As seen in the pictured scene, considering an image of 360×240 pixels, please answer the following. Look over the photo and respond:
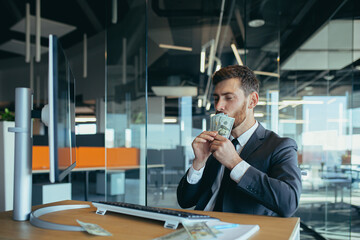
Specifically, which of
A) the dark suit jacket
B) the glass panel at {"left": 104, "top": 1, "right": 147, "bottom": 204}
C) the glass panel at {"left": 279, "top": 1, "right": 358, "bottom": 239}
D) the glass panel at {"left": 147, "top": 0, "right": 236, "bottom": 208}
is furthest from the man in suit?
the glass panel at {"left": 279, "top": 1, "right": 358, "bottom": 239}

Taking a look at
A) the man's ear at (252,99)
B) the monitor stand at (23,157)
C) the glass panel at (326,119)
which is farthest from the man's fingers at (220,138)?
the glass panel at (326,119)

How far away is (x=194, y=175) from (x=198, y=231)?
2.00 feet

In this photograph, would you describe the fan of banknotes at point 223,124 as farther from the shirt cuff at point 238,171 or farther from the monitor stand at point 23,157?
the monitor stand at point 23,157

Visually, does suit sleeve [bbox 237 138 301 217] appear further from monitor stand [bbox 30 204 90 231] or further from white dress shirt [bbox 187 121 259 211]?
monitor stand [bbox 30 204 90 231]

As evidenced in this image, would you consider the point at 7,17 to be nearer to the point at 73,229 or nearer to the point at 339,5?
the point at 339,5

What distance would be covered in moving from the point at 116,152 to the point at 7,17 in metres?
5.66

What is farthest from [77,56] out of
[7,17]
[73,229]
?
[73,229]

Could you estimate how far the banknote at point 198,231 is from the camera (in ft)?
2.41

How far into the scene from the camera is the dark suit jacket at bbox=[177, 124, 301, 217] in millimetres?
1084

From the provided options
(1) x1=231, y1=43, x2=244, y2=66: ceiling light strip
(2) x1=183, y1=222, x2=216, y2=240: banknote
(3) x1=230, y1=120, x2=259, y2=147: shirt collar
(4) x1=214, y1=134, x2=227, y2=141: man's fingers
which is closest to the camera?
(2) x1=183, y1=222, x2=216, y2=240: banknote

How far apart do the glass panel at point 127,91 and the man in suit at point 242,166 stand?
2.27m

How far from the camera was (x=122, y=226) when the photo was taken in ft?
3.03

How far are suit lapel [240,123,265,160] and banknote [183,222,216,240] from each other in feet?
1.80

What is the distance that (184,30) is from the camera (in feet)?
11.9
